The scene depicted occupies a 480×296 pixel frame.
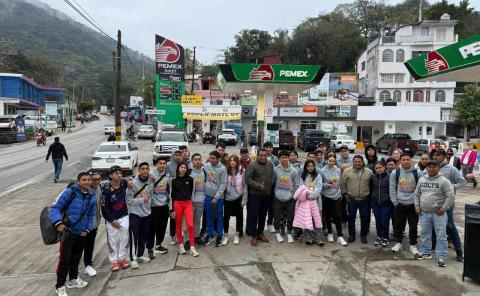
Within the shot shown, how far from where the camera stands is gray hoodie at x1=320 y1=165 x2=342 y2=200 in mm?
6895

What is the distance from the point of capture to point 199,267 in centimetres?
577

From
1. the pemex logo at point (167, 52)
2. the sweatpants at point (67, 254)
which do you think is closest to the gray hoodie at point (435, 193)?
the sweatpants at point (67, 254)

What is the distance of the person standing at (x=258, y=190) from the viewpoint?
672 centimetres

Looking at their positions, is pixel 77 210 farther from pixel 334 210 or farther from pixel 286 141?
pixel 286 141

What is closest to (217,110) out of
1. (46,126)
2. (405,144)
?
(405,144)

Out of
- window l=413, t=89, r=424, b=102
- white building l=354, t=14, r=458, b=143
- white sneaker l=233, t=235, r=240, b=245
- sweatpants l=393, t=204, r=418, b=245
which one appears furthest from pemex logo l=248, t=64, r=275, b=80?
window l=413, t=89, r=424, b=102

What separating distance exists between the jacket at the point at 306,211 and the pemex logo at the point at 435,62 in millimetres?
5895

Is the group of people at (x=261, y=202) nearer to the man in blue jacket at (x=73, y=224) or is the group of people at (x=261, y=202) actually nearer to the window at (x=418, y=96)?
the man in blue jacket at (x=73, y=224)

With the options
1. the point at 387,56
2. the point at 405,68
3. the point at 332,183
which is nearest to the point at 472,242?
the point at 332,183

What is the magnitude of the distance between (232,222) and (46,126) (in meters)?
45.4

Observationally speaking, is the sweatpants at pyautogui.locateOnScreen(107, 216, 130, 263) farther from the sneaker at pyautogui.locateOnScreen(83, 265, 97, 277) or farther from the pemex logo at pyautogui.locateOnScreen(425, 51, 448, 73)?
the pemex logo at pyautogui.locateOnScreen(425, 51, 448, 73)

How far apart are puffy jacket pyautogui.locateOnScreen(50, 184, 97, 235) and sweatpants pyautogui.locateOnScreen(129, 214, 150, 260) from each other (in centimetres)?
71

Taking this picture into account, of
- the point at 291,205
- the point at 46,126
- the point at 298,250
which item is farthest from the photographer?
the point at 46,126

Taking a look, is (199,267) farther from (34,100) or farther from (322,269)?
(34,100)
